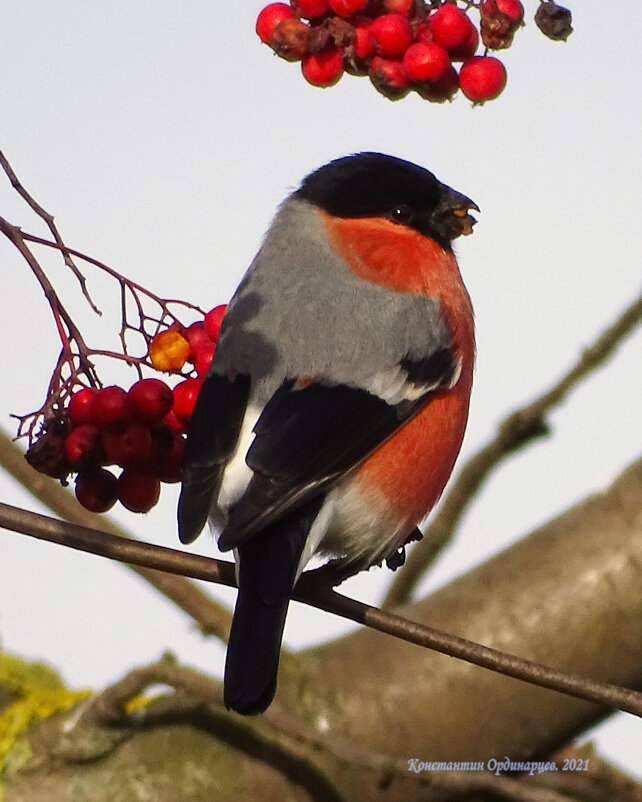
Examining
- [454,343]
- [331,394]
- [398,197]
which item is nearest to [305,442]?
[331,394]

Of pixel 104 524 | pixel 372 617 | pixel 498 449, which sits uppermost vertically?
pixel 372 617

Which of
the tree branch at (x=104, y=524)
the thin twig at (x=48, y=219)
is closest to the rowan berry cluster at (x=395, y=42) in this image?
the thin twig at (x=48, y=219)

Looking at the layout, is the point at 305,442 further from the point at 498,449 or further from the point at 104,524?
the point at 498,449

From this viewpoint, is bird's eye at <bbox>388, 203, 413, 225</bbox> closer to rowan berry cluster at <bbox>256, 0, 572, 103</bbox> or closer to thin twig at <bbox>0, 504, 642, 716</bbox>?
rowan berry cluster at <bbox>256, 0, 572, 103</bbox>

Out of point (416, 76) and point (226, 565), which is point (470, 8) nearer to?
point (416, 76)

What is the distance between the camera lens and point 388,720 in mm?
3227

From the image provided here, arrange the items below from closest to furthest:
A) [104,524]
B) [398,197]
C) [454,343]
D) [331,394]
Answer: [331,394]
[454,343]
[398,197]
[104,524]

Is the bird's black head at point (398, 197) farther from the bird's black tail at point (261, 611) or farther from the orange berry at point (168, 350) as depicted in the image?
the bird's black tail at point (261, 611)

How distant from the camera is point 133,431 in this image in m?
2.01

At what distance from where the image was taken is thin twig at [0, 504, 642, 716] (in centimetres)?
166

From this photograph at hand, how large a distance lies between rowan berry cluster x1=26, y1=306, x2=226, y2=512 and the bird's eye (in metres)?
0.57

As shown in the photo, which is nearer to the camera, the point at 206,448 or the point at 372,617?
the point at 372,617

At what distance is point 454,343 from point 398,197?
345 mm

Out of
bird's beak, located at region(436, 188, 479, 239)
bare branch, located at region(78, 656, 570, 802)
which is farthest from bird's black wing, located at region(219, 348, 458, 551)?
bare branch, located at region(78, 656, 570, 802)
